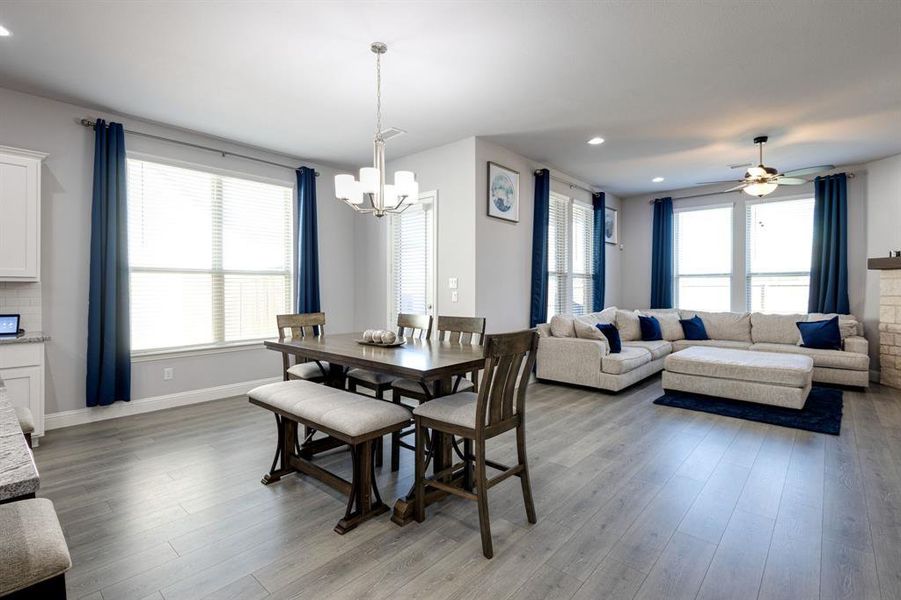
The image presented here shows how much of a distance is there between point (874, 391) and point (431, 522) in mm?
5681

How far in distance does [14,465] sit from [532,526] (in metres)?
2.03

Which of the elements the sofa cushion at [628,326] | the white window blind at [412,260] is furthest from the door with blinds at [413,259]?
the sofa cushion at [628,326]

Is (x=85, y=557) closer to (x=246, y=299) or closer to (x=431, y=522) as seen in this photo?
(x=431, y=522)

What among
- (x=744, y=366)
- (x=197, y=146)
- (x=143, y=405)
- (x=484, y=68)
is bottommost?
(x=143, y=405)

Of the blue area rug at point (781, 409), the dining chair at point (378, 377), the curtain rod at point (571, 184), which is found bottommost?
the blue area rug at point (781, 409)

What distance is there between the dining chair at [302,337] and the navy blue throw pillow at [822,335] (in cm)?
584

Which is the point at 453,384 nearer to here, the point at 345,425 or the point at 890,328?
the point at 345,425

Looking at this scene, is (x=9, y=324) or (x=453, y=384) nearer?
(x=453, y=384)

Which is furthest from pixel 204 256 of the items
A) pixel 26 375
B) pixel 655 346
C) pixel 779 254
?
pixel 779 254

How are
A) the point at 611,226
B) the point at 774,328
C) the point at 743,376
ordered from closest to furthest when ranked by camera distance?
1. the point at 743,376
2. the point at 774,328
3. the point at 611,226

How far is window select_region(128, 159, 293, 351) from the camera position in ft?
14.0

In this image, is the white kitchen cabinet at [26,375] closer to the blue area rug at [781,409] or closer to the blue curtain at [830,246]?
the blue area rug at [781,409]

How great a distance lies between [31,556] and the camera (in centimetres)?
92

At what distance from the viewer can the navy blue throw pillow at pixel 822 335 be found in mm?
5305
